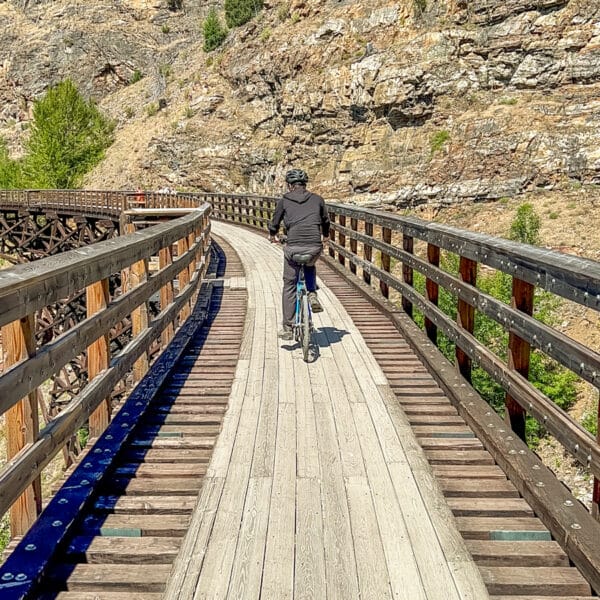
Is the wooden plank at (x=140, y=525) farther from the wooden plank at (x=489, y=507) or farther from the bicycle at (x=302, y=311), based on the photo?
the bicycle at (x=302, y=311)

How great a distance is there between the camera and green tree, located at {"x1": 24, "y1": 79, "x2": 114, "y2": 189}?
183 ft

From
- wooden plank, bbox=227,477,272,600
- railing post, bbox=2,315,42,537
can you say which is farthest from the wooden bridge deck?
railing post, bbox=2,315,42,537

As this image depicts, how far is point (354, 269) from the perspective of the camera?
44.9 ft

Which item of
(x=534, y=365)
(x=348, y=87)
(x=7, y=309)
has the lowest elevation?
(x=534, y=365)

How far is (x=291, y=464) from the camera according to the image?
14.5 feet

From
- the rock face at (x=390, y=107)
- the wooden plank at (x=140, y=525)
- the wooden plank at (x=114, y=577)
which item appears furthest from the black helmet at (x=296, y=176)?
the rock face at (x=390, y=107)

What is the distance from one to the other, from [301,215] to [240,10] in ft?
215

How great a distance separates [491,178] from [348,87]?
12.4 metres

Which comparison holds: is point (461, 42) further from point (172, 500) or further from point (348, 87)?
point (172, 500)

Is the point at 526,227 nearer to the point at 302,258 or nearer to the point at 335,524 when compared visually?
the point at 302,258

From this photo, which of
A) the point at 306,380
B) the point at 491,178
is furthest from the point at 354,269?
the point at 491,178

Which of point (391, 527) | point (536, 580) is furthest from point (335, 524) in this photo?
point (536, 580)

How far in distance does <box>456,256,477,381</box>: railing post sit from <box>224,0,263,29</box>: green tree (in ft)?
213

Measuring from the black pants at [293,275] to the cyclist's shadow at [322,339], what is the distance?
29 centimetres
